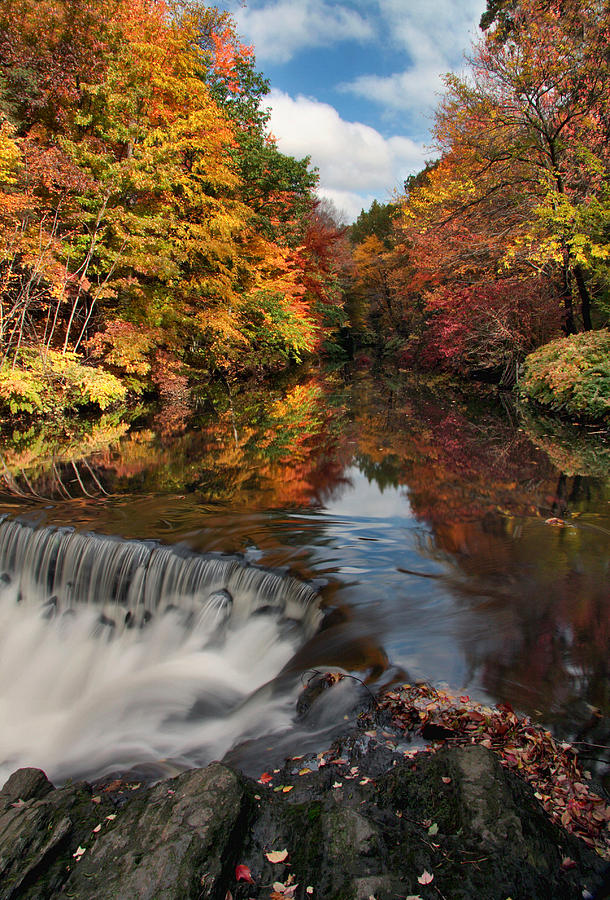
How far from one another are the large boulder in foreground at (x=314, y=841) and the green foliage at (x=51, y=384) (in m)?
11.1

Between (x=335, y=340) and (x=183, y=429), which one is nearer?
(x=183, y=429)

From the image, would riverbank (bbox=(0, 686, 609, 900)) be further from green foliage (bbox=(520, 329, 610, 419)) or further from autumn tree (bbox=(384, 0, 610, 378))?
autumn tree (bbox=(384, 0, 610, 378))

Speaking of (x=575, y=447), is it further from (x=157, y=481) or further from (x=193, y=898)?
(x=193, y=898)

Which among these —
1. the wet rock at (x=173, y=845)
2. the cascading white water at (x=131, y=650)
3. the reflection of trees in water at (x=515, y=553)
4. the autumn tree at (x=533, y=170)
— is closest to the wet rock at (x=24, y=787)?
the cascading white water at (x=131, y=650)

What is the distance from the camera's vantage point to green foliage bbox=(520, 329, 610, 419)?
10763mm

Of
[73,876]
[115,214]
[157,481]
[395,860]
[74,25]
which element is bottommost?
[73,876]

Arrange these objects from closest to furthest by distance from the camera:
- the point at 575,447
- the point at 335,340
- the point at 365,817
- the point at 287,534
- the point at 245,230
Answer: the point at 365,817 → the point at 287,534 → the point at 575,447 → the point at 245,230 → the point at 335,340

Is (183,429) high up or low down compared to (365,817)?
up

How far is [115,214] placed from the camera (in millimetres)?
13047

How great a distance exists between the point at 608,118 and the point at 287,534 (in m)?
14.2

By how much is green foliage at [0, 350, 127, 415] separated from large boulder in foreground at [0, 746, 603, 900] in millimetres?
11135

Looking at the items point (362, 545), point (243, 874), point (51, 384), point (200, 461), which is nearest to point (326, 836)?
point (243, 874)

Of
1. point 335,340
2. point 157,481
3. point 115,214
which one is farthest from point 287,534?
point 335,340

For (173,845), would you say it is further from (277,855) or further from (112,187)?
(112,187)
